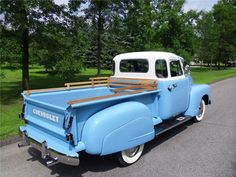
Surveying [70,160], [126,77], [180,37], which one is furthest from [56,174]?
[180,37]

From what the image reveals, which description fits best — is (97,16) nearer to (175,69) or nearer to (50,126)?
(175,69)

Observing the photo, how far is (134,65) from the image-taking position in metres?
6.41

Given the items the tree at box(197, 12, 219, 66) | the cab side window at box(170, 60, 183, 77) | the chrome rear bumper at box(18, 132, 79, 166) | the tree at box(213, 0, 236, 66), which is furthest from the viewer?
the tree at box(213, 0, 236, 66)

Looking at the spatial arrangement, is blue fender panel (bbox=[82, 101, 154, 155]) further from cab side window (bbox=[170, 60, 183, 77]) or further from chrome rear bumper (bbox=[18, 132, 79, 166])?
cab side window (bbox=[170, 60, 183, 77])

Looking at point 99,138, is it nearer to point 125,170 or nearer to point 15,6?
point 125,170

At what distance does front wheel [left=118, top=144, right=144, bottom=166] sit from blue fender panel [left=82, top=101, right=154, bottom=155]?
25 cm

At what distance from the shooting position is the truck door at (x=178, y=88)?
5.75 metres

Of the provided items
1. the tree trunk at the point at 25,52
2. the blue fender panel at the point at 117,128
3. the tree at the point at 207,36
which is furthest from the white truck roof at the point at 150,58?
the tree at the point at 207,36

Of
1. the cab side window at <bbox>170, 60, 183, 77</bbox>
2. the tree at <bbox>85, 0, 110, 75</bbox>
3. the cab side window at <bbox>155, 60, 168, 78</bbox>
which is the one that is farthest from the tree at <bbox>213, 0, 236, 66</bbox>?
the cab side window at <bbox>155, 60, 168, 78</bbox>

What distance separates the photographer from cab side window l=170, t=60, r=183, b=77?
19.8ft

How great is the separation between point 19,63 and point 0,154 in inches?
255

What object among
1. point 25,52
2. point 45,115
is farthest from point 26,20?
point 45,115

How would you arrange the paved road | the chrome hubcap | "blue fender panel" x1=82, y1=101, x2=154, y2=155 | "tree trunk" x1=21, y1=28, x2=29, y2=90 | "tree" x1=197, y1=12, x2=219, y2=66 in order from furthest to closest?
1. "tree" x1=197, y1=12, x2=219, y2=66
2. "tree trunk" x1=21, y1=28, x2=29, y2=90
3. the chrome hubcap
4. the paved road
5. "blue fender panel" x1=82, y1=101, x2=154, y2=155

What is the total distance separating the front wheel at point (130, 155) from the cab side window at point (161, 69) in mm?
1806
